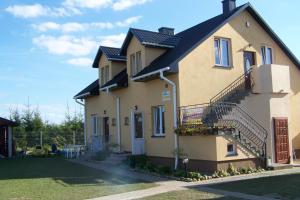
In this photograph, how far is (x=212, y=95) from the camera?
18.7m

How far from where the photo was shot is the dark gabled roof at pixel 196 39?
58.7ft

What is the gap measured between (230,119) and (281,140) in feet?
11.3

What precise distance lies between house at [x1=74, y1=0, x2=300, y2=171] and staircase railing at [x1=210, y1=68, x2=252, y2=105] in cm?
5

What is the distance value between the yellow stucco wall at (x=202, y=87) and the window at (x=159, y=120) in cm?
27

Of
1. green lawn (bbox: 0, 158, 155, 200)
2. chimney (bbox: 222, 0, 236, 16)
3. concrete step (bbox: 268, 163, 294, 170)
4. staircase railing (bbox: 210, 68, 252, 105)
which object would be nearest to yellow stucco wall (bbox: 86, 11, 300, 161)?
staircase railing (bbox: 210, 68, 252, 105)

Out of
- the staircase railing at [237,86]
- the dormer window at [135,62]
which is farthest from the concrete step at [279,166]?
the dormer window at [135,62]

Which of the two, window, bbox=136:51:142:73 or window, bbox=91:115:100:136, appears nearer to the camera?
window, bbox=136:51:142:73

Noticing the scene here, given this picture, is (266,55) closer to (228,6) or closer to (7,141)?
(228,6)

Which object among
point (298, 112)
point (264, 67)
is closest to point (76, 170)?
point (264, 67)

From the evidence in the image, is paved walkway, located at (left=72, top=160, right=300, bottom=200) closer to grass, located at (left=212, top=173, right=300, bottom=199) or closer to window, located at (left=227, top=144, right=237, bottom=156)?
grass, located at (left=212, top=173, right=300, bottom=199)

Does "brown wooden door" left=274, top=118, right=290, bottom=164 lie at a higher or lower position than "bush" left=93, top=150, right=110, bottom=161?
higher

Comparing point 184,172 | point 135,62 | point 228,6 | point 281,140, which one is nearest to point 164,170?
point 184,172

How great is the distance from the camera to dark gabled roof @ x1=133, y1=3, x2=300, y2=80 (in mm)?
17897

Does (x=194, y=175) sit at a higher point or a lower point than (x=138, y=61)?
lower
